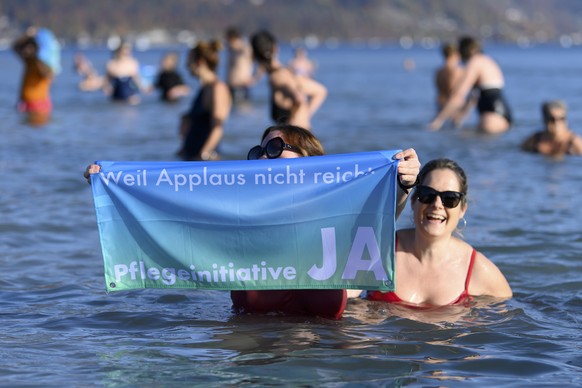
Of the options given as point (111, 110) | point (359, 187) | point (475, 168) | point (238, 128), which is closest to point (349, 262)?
point (359, 187)

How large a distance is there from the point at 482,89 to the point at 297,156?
35.7ft

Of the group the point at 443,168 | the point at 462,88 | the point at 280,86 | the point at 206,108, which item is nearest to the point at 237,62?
the point at 462,88

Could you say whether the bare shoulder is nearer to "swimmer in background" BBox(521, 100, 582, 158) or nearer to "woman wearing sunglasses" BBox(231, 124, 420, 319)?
"woman wearing sunglasses" BBox(231, 124, 420, 319)

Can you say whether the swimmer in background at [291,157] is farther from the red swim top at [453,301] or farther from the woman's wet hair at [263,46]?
the woman's wet hair at [263,46]

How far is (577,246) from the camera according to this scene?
8008 millimetres

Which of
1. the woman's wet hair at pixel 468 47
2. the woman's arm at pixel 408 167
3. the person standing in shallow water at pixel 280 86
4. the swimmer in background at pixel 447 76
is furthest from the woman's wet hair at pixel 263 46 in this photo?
the swimmer in background at pixel 447 76

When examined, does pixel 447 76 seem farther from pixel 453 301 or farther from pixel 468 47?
pixel 453 301

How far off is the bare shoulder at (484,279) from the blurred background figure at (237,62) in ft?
54.0

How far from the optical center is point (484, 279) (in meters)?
5.58

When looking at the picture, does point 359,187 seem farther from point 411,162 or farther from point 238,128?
point 238,128

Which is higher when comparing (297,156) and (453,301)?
(297,156)

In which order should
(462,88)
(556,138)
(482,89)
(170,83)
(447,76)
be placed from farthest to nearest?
(170,83), (447,76), (482,89), (462,88), (556,138)

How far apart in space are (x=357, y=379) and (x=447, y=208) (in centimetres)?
104

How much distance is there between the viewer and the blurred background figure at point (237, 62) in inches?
860
